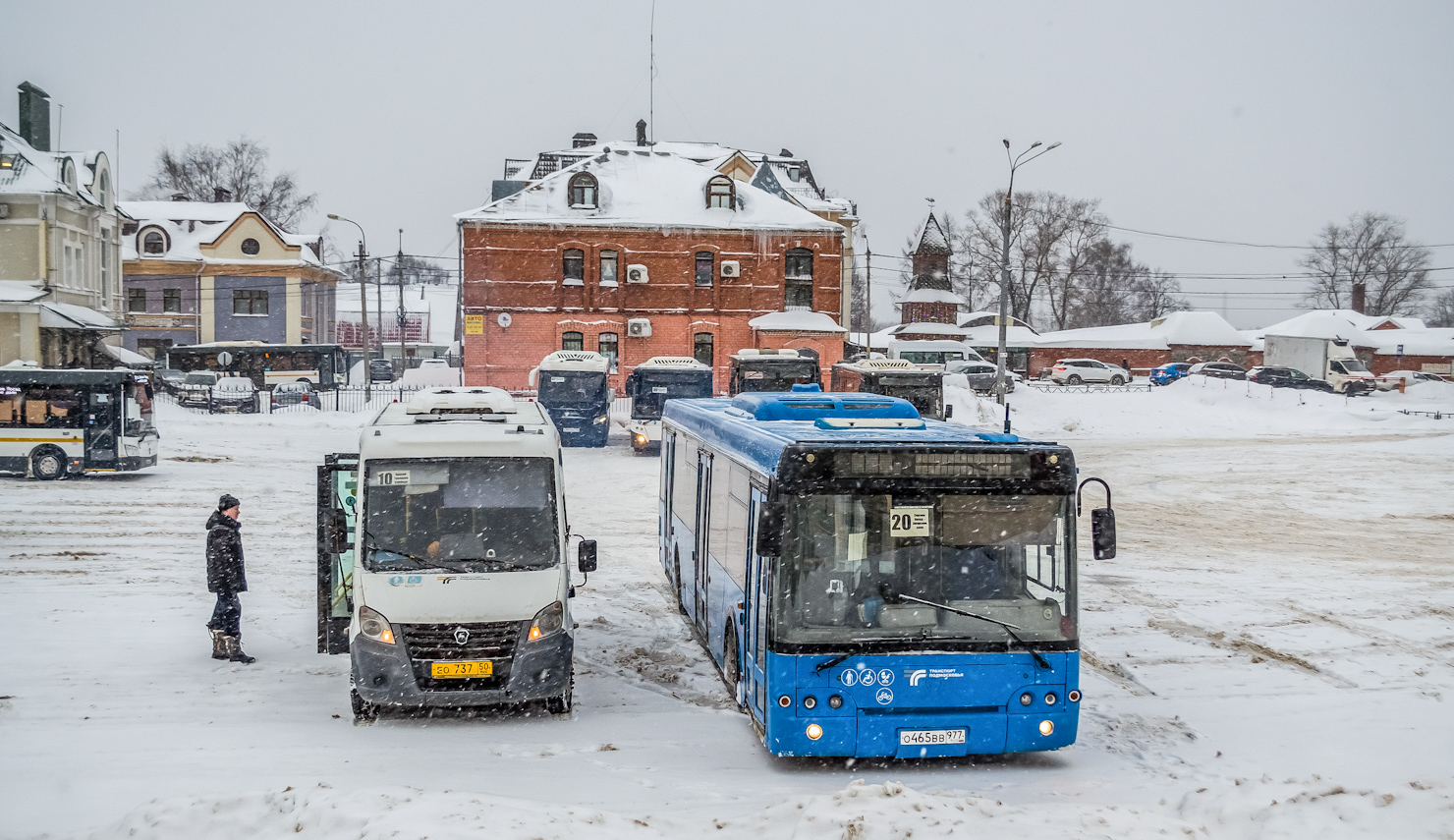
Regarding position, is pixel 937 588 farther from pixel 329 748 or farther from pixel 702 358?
pixel 702 358

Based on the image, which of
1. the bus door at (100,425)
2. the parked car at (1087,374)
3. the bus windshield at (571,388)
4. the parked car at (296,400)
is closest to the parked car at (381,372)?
the parked car at (296,400)

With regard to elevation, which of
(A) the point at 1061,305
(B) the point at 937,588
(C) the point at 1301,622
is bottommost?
(C) the point at 1301,622

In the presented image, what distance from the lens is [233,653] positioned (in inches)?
419

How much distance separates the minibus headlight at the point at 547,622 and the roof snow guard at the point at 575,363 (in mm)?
23751

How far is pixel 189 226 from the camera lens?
62.0 m

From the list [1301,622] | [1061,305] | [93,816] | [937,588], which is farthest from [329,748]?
[1061,305]

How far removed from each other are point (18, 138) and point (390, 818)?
44.5m

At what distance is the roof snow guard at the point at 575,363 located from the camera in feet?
107

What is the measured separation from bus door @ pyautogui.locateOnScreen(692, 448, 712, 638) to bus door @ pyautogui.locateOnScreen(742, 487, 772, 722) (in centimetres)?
219

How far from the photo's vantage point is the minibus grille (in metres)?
8.76

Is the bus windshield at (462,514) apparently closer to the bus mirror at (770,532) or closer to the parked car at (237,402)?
the bus mirror at (770,532)

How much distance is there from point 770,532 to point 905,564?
983 mm

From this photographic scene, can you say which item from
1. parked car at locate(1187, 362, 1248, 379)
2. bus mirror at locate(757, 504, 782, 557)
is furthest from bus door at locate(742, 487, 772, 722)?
parked car at locate(1187, 362, 1248, 379)

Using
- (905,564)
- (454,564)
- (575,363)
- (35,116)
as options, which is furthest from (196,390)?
(905,564)
